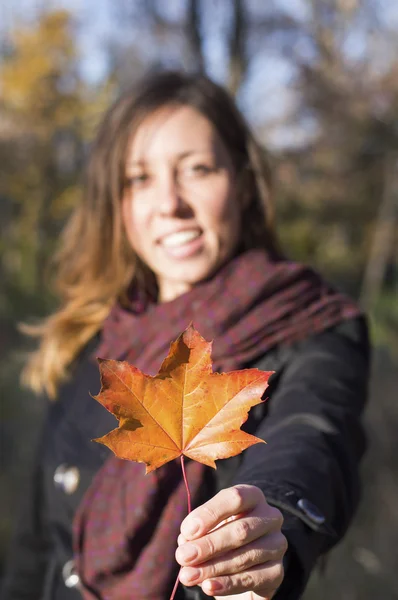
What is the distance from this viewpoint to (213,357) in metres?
1.28

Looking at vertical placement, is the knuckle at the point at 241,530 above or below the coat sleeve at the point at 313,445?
above

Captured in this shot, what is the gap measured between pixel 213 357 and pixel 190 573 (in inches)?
26.2

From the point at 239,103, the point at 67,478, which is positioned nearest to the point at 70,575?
the point at 67,478

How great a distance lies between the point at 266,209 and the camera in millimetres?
1718

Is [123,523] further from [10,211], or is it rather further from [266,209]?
[10,211]

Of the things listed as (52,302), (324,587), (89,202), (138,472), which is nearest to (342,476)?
(138,472)

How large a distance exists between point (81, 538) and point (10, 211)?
7.62m

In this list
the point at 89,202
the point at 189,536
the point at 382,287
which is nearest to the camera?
the point at 189,536

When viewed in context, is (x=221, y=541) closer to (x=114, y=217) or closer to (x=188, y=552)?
(x=188, y=552)

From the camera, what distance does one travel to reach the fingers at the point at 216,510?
0.63 metres

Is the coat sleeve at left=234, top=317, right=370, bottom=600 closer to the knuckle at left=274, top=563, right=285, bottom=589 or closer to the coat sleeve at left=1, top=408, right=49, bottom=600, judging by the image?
the knuckle at left=274, top=563, right=285, bottom=589

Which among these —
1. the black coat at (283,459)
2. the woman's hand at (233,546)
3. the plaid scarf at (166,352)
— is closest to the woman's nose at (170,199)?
the plaid scarf at (166,352)

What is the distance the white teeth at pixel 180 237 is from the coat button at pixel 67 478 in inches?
26.3

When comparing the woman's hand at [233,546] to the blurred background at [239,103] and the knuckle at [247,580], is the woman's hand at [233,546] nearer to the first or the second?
the knuckle at [247,580]
